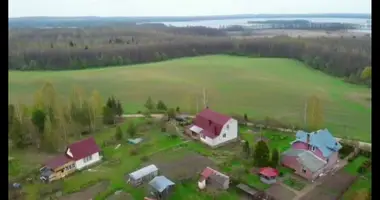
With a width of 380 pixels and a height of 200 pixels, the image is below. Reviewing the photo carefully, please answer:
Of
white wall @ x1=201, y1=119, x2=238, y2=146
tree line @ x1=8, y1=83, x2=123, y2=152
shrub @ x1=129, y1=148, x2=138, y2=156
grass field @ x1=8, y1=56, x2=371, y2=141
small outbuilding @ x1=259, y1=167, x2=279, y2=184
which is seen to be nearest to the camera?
small outbuilding @ x1=259, y1=167, x2=279, y2=184

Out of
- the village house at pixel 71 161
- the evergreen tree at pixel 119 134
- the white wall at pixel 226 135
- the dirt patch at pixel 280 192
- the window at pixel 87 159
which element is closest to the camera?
the dirt patch at pixel 280 192

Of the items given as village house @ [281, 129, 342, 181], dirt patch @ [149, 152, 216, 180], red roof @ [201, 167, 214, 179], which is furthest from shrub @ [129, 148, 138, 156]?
village house @ [281, 129, 342, 181]

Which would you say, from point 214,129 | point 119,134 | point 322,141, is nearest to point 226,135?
point 214,129

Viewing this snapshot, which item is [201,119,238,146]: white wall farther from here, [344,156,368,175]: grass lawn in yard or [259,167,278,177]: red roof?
[344,156,368,175]: grass lawn in yard

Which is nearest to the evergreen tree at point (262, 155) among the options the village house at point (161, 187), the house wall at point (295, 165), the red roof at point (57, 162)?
the house wall at point (295, 165)

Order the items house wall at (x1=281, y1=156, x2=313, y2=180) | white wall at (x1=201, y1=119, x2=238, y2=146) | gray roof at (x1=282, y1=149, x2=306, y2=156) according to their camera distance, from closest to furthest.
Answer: house wall at (x1=281, y1=156, x2=313, y2=180) → gray roof at (x1=282, y1=149, x2=306, y2=156) → white wall at (x1=201, y1=119, x2=238, y2=146)

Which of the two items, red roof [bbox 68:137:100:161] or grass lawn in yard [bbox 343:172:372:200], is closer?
grass lawn in yard [bbox 343:172:372:200]

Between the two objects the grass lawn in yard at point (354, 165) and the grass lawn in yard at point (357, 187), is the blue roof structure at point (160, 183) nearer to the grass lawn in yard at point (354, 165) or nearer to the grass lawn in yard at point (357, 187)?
the grass lawn in yard at point (357, 187)
